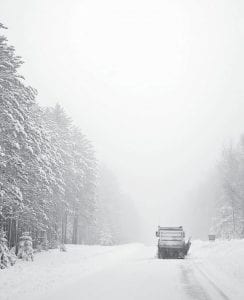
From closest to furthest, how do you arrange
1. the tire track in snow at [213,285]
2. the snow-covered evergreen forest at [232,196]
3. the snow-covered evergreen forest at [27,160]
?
the tire track in snow at [213,285], the snow-covered evergreen forest at [27,160], the snow-covered evergreen forest at [232,196]

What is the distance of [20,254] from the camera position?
23203 millimetres

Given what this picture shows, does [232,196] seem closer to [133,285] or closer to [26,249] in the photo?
[26,249]

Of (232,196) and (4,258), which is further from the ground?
(232,196)

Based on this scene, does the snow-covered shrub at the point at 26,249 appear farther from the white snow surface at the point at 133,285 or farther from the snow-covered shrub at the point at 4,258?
the white snow surface at the point at 133,285

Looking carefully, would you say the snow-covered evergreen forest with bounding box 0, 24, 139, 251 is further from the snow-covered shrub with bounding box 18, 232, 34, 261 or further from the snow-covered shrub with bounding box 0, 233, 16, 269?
the snow-covered shrub with bounding box 0, 233, 16, 269

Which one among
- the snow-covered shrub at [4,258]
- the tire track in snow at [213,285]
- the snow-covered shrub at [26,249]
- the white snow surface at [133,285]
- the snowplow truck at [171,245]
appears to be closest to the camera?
the tire track in snow at [213,285]

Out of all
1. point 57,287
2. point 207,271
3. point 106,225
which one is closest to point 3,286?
point 57,287

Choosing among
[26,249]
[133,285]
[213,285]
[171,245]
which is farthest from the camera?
[171,245]

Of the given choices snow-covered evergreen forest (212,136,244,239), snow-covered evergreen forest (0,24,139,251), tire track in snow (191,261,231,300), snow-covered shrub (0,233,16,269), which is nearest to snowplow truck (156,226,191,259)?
snow-covered evergreen forest (0,24,139,251)

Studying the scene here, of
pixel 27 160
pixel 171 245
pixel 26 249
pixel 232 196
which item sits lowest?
pixel 171 245

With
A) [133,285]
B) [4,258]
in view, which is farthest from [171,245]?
[133,285]

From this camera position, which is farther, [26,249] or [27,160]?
[27,160]

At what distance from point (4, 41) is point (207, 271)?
17338 mm

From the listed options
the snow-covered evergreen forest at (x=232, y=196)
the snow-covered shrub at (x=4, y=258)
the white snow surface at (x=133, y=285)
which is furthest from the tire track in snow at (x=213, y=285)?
the snow-covered evergreen forest at (x=232, y=196)
